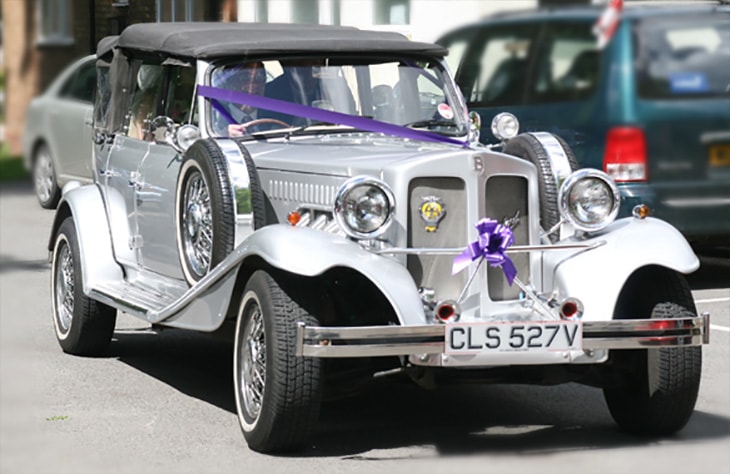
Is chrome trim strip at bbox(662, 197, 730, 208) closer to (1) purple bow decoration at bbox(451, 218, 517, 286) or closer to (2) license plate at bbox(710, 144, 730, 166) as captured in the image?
(2) license plate at bbox(710, 144, 730, 166)

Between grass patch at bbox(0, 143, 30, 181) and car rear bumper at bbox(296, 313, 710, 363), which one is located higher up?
grass patch at bbox(0, 143, 30, 181)

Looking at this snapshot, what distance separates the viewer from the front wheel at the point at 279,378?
4344 mm

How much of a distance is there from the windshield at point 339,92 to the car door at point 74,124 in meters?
3.74

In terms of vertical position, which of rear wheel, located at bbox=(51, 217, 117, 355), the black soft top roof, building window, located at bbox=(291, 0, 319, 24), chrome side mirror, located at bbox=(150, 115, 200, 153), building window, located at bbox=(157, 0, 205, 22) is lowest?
rear wheel, located at bbox=(51, 217, 117, 355)

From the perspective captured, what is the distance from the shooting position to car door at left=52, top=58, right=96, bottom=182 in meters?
1.35

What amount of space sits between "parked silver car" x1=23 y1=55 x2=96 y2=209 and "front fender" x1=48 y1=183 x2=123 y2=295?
481 cm

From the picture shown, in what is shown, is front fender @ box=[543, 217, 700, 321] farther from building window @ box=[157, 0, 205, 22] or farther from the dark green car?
building window @ box=[157, 0, 205, 22]

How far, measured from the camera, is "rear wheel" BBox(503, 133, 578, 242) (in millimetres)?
5234

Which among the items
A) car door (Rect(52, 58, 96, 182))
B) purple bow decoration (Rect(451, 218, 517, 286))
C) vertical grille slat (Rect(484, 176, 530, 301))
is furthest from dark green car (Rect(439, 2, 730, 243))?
car door (Rect(52, 58, 96, 182))

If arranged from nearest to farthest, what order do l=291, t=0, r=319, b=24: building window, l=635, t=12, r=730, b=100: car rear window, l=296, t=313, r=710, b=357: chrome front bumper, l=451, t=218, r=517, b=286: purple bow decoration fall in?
l=296, t=313, r=710, b=357: chrome front bumper
l=291, t=0, r=319, b=24: building window
l=451, t=218, r=517, b=286: purple bow decoration
l=635, t=12, r=730, b=100: car rear window

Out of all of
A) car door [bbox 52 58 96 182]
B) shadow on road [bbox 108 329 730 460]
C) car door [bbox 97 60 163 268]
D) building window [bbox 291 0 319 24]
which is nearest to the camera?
car door [bbox 52 58 96 182]

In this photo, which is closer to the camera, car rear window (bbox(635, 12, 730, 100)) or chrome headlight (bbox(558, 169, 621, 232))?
chrome headlight (bbox(558, 169, 621, 232))

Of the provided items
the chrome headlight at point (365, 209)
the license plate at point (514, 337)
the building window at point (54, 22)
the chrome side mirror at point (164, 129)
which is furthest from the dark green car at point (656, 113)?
the building window at point (54, 22)

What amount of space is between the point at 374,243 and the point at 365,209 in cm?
19
